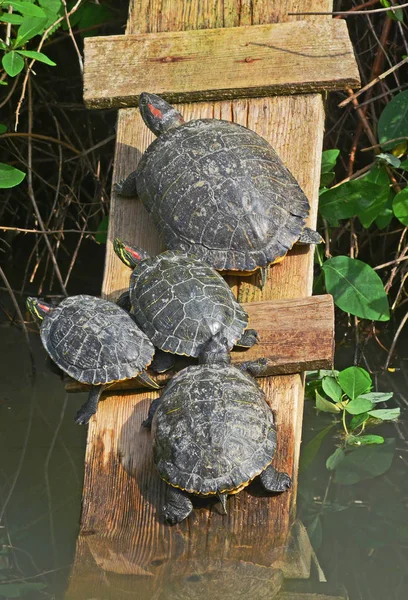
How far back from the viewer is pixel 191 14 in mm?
3570

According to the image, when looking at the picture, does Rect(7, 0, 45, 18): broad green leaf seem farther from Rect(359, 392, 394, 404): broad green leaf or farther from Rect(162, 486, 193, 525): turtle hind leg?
Rect(359, 392, 394, 404): broad green leaf

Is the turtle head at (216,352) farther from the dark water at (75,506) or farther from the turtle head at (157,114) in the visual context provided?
the turtle head at (157,114)

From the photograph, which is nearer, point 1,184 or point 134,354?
point 134,354

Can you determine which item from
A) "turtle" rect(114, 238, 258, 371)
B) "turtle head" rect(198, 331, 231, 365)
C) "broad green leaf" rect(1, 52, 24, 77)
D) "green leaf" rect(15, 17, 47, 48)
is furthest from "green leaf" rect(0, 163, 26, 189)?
"turtle head" rect(198, 331, 231, 365)

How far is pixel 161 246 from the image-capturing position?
3.10m

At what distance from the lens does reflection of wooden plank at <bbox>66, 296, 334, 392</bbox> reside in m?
2.70

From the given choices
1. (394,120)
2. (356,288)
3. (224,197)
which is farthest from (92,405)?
(394,120)

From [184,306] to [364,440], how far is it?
87cm

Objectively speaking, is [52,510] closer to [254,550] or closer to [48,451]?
[48,451]

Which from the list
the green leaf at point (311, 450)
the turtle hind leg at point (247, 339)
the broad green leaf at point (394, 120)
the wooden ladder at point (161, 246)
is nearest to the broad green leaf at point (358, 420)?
the green leaf at point (311, 450)

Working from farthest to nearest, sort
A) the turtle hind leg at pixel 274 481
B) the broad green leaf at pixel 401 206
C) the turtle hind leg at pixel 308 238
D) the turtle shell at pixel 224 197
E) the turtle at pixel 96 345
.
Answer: the broad green leaf at pixel 401 206
the turtle hind leg at pixel 308 238
the turtle shell at pixel 224 197
the turtle at pixel 96 345
the turtle hind leg at pixel 274 481

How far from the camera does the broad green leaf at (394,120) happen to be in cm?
340

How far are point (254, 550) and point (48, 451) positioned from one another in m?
1.06

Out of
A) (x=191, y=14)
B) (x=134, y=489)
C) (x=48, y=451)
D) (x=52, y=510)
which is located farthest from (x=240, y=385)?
(x=191, y=14)
